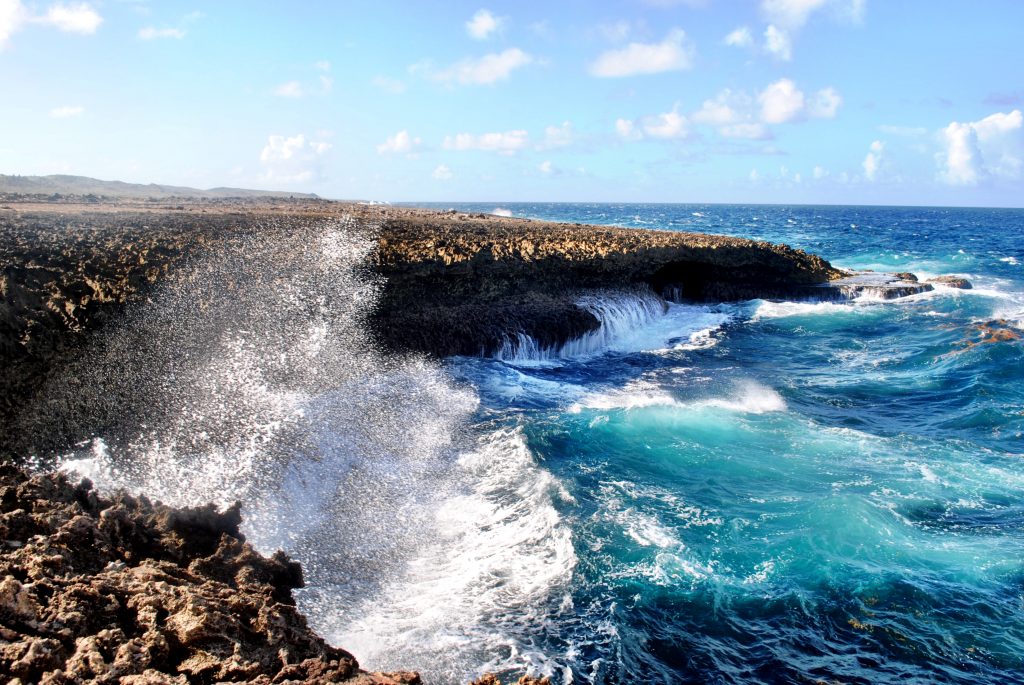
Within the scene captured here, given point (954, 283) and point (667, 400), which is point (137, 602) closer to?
point (667, 400)

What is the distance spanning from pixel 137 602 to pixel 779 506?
906 cm

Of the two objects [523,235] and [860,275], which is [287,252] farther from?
[860,275]

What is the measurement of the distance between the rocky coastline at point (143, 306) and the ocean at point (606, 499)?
128 cm

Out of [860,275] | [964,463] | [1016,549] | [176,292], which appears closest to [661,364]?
[964,463]

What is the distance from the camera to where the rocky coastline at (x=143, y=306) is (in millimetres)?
4207

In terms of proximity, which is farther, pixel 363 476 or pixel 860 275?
pixel 860 275

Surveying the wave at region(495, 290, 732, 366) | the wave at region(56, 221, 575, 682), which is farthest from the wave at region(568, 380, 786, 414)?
the wave at region(495, 290, 732, 366)

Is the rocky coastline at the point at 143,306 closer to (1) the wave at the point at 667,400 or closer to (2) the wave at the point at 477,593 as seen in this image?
(2) the wave at the point at 477,593

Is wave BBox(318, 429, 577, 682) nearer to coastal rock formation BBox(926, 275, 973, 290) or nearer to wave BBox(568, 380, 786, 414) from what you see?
wave BBox(568, 380, 786, 414)

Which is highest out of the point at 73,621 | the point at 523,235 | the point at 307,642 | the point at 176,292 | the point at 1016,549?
the point at 523,235

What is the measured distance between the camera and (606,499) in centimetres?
1034

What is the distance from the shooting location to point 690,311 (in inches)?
1097

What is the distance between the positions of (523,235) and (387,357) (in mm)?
13724

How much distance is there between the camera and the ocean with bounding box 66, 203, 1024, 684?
711 centimetres
